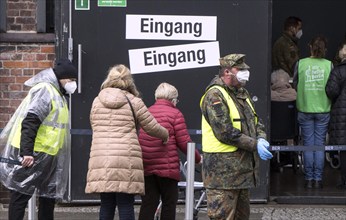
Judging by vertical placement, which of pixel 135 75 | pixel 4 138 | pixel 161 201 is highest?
pixel 135 75

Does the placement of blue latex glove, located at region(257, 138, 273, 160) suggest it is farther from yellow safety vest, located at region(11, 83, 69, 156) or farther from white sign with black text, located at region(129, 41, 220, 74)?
white sign with black text, located at region(129, 41, 220, 74)

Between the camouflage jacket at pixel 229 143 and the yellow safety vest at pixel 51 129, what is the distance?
4.38 ft

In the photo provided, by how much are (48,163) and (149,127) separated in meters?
0.97

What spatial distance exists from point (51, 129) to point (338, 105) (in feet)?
13.6

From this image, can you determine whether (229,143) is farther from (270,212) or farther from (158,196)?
(270,212)

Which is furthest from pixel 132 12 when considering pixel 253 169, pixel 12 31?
pixel 253 169

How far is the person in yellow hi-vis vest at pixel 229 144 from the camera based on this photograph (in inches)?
287

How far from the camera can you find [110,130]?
7.56 metres

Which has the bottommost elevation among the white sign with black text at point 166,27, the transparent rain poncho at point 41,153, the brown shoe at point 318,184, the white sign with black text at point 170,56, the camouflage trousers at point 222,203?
the brown shoe at point 318,184

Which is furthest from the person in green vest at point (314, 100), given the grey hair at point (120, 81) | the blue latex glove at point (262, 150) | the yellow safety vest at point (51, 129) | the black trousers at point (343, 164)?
the yellow safety vest at point (51, 129)

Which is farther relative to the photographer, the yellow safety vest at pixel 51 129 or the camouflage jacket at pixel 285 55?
the camouflage jacket at pixel 285 55

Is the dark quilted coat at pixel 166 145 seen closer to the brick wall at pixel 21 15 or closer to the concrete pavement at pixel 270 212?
the concrete pavement at pixel 270 212

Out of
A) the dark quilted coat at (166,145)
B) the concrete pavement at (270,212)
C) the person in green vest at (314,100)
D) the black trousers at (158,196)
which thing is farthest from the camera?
the person in green vest at (314,100)

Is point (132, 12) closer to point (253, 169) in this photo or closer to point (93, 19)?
point (93, 19)
